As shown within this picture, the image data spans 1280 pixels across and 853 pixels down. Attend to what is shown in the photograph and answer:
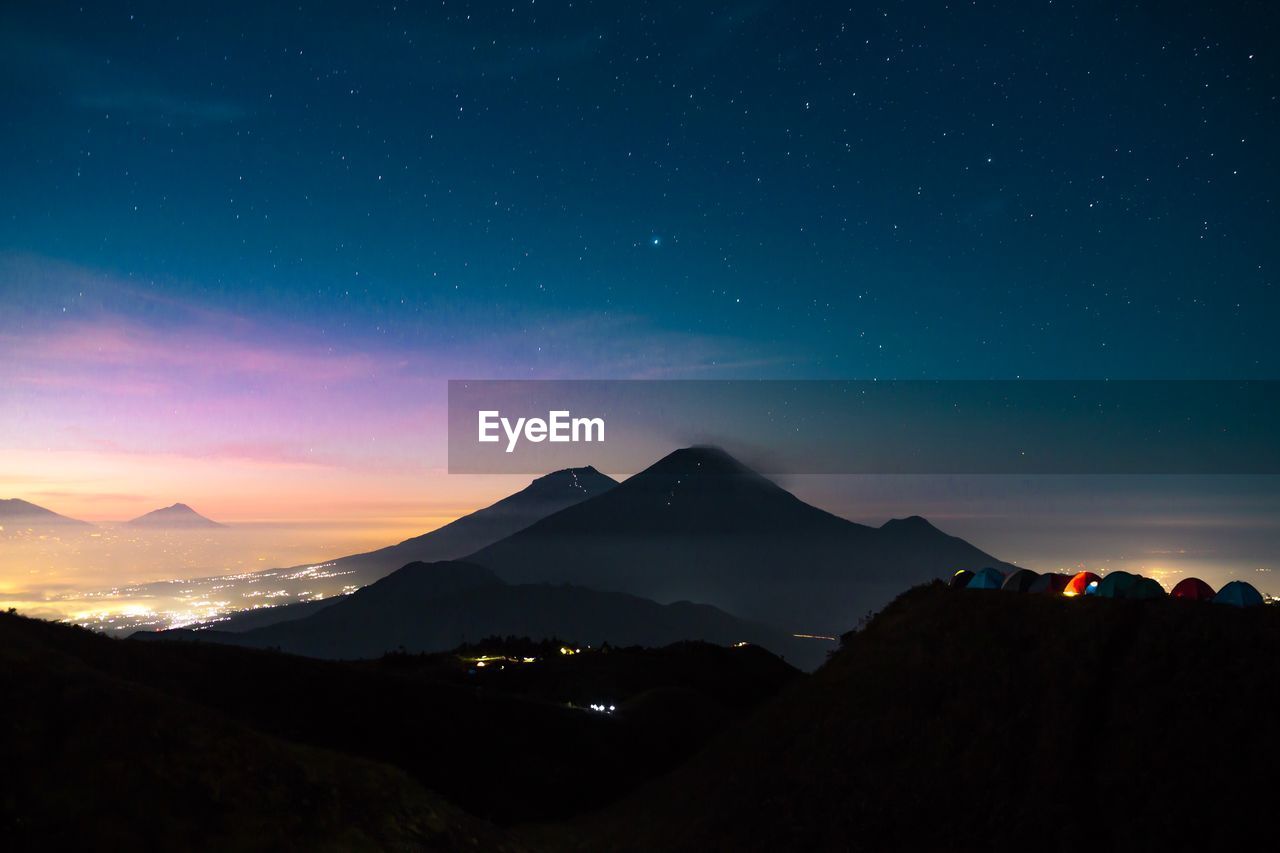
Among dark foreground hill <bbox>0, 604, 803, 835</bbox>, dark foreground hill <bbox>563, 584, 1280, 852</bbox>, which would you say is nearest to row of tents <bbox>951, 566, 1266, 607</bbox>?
dark foreground hill <bbox>563, 584, 1280, 852</bbox>

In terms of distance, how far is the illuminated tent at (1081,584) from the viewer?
26.0 m

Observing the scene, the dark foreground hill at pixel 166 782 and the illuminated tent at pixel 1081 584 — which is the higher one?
the illuminated tent at pixel 1081 584

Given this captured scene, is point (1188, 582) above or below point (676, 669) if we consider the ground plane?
above

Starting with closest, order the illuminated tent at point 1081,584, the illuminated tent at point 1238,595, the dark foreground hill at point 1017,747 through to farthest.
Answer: the dark foreground hill at point 1017,747
the illuminated tent at point 1238,595
the illuminated tent at point 1081,584

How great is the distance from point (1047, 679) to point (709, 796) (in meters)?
11.0

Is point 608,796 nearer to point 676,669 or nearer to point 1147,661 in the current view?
point 1147,661

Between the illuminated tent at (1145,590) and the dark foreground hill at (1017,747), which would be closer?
the dark foreground hill at (1017,747)

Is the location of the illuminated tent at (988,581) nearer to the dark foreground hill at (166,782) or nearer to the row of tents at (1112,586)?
the row of tents at (1112,586)

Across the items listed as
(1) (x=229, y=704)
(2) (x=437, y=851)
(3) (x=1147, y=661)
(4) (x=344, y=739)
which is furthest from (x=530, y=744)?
(3) (x=1147, y=661)

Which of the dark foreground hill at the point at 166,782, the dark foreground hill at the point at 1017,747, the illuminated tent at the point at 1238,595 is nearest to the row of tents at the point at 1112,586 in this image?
the illuminated tent at the point at 1238,595

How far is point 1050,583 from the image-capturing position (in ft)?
89.7

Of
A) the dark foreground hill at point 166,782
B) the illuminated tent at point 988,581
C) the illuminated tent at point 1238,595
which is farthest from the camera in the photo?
the illuminated tent at point 988,581

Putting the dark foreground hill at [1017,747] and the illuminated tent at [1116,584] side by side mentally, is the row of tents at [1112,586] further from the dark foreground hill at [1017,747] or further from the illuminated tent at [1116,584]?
the dark foreground hill at [1017,747]

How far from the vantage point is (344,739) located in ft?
92.7
